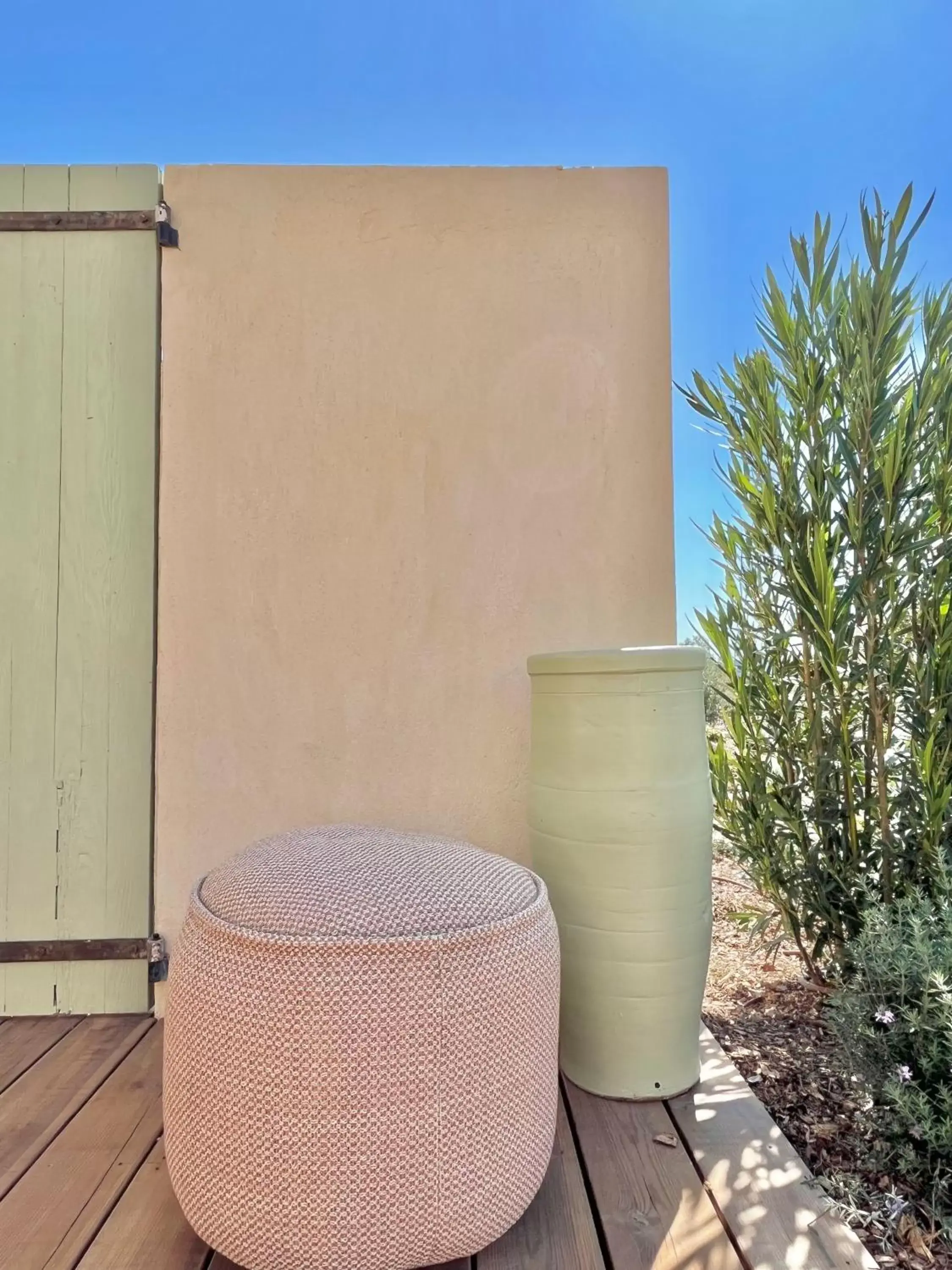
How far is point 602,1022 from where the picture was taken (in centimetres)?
148

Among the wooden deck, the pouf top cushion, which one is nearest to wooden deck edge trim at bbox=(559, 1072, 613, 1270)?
the wooden deck

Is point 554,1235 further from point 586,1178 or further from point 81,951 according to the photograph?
point 81,951

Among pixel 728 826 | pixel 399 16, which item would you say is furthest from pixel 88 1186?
pixel 399 16

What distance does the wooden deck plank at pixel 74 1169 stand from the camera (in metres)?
1.12

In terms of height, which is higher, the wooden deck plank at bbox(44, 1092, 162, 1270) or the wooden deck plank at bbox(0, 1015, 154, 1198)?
the wooden deck plank at bbox(44, 1092, 162, 1270)

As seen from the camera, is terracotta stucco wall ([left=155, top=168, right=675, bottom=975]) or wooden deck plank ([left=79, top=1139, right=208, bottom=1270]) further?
terracotta stucco wall ([left=155, top=168, right=675, bottom=975])

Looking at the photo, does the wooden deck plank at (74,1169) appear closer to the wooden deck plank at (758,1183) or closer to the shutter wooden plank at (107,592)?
the shutter wooden plank at (107,592)

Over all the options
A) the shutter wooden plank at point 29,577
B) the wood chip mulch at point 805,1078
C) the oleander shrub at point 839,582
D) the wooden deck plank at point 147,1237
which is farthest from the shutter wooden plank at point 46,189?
the wood chip mulch at point 805,1078

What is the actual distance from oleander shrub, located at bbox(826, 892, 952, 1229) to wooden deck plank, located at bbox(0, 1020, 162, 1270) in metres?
1.36

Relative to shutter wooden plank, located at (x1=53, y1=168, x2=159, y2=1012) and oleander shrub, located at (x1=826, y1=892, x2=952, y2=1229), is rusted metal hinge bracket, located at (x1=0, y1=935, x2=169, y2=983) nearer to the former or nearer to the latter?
shutter wooden plank, located at (x1=53, y1=168, x2=159, y2=1012)

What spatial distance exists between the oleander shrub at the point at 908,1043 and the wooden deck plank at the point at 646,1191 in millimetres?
360

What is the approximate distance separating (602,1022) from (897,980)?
558mm

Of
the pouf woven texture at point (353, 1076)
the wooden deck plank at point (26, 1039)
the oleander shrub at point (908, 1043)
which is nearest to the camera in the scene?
the pouf woven texture at point (353, 1076)

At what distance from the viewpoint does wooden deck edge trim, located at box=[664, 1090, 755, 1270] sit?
1092mm
